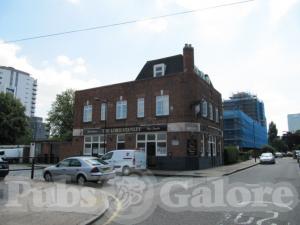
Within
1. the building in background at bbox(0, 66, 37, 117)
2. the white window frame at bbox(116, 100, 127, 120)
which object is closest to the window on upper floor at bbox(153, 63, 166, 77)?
the white window frame at bbox(116, 100, 127, 120)

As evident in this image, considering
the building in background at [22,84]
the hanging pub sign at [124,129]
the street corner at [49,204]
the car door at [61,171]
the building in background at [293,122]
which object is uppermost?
the building in background at [22,84]

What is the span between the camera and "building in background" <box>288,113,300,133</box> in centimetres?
12793

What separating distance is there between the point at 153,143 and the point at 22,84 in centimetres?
12826

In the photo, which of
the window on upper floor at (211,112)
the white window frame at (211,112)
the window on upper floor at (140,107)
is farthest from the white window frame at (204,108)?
the window on upper floor at (140,107)

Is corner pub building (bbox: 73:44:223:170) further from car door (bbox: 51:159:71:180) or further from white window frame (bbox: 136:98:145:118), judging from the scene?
car door (bbox: 51:159:71:180)

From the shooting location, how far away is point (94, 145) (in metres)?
33.9

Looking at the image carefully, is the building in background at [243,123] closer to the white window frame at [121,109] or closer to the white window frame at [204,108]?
the white window frame at [204,108]

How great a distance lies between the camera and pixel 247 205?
1000 cm

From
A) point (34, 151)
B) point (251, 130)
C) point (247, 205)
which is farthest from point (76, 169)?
point (251, 130)

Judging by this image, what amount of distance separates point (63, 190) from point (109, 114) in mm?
19785

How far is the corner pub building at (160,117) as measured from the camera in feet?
92.4

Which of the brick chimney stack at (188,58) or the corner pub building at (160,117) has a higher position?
the brick chimney stack at (188,58)

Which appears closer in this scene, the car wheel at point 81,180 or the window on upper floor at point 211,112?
the car wheel at point 81,180

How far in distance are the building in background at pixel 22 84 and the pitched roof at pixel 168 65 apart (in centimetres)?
11092
